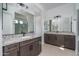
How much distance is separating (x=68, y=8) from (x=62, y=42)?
6.04 feet

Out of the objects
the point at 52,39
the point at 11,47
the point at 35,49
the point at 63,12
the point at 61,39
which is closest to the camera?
the point at 11,47

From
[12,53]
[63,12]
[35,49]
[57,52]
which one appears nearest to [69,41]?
[57,52]

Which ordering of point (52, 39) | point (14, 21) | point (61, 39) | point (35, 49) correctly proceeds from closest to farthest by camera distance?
1. point (14, 21)
2. point (35, 49)
3. point (61, 39)
4. point (52, 39)

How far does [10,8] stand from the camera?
2.26 meters

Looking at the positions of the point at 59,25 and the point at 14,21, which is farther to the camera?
the point at 59,25

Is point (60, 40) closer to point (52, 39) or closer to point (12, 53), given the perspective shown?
point (52, 39)

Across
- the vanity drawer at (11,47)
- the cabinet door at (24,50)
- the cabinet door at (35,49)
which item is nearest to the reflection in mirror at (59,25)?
the cabinet door at (35,49)

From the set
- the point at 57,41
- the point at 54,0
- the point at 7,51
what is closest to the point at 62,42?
the point at 57,41

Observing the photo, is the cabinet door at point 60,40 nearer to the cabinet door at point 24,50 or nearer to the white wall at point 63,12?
the white wall at point 63,12

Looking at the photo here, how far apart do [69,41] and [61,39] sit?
482 mm

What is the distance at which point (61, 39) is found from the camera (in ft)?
13.9

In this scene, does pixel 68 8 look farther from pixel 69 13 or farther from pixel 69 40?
pixel 69 40

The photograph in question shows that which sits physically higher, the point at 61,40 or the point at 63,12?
the point at 63,12

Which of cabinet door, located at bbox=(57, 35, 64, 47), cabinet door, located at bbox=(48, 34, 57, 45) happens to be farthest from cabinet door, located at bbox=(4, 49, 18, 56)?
cabinet door, located at bbox=(48, 34, 57, 45)
